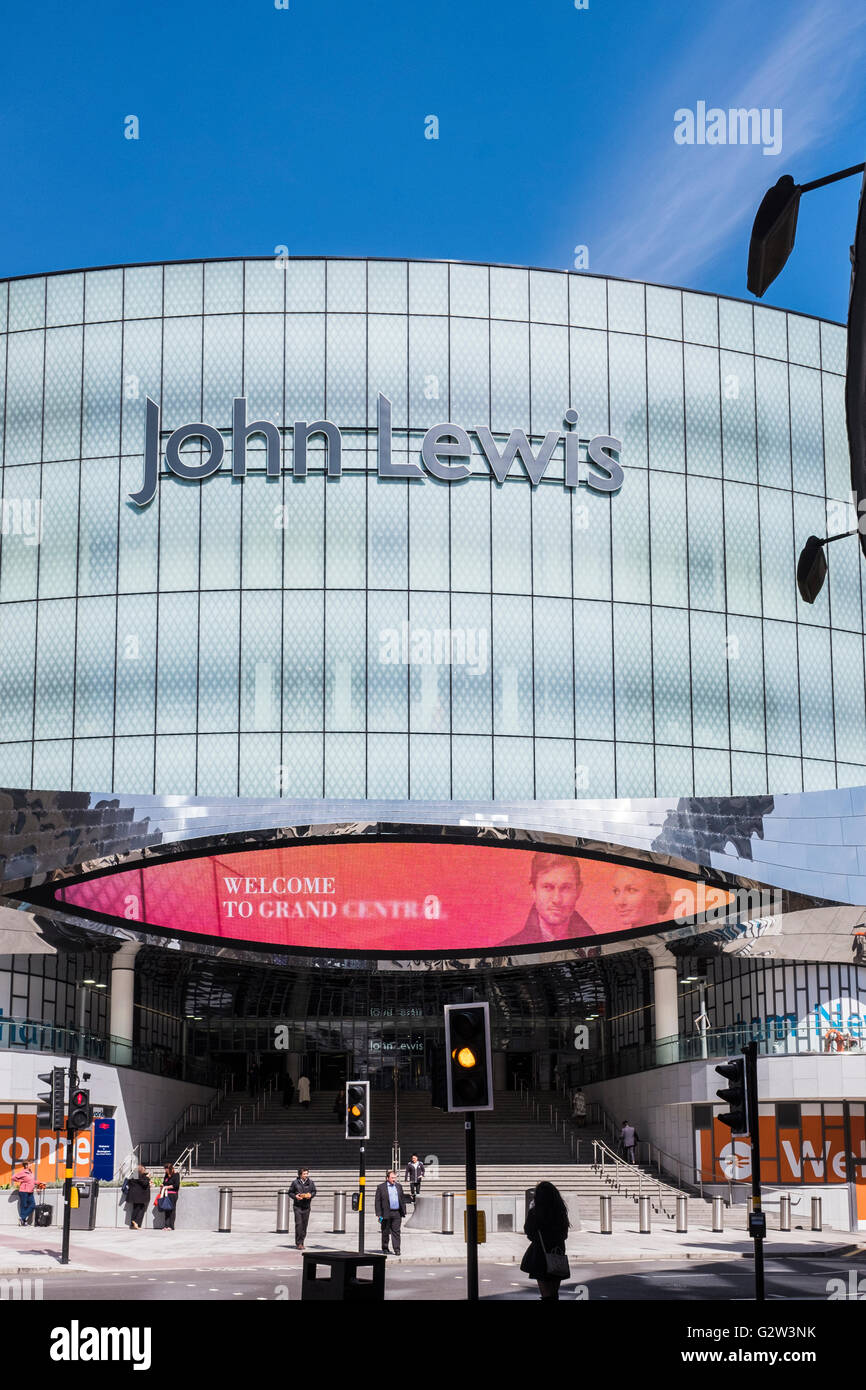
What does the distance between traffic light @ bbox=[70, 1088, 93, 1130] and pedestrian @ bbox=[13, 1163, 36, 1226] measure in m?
6.82

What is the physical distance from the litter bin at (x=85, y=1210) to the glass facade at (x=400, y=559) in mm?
14111

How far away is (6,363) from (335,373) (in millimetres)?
11016

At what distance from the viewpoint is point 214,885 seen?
4422 cm

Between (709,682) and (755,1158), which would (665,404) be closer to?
(709,682)

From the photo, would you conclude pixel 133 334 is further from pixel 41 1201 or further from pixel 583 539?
pixel 41 1201

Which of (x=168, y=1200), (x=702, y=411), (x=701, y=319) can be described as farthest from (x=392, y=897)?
(x=701, y=319)

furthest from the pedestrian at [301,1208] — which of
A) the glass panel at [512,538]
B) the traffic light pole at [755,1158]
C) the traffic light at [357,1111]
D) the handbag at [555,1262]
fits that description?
the glass panel at [512,538]

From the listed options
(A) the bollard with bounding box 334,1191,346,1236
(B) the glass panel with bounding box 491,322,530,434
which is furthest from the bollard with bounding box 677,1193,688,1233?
(B) the glass panel with bounding box 491,322,530,434

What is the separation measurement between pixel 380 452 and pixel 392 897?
47.2 feet

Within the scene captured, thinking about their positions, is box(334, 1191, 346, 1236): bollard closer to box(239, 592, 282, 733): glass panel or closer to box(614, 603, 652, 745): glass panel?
box(239, 592, 282, 733): glass panel

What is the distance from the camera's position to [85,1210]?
120 ft

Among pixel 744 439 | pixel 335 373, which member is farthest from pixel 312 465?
pixel 744 439

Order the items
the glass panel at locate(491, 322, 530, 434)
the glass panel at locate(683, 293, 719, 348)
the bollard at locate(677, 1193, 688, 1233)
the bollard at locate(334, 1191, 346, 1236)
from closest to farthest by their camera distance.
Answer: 1. the bollard at locate(334, 1191, 346, 1236)
2. the bollard at locate(677, 1193, 688, 1233)
3. the glass panel at locate(491, 322, 530, 434)
4. the glass panel at locate(683, 293, 719, 348)

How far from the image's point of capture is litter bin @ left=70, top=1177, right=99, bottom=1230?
119ft
